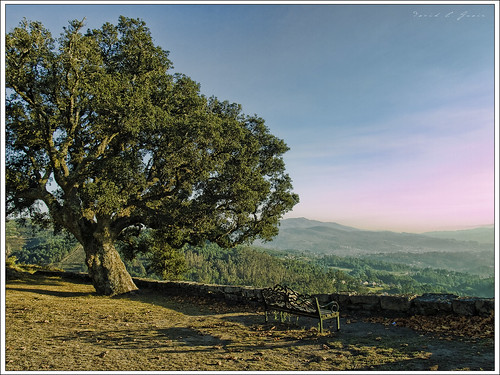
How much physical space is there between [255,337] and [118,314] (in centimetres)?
540

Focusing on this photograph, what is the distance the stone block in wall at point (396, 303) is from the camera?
31.4 feet

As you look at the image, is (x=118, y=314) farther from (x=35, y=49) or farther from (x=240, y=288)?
(x=35, y=49)

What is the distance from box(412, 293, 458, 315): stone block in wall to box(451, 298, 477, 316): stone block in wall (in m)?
0.14

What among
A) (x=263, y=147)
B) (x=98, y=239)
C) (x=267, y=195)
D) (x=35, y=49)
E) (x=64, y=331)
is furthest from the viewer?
(x=263, y=147)

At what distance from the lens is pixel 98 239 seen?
51.0ft

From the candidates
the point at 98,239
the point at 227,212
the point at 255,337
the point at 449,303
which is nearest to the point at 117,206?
the point at 98,239

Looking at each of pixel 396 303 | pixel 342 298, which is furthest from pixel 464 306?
pixel 342 298

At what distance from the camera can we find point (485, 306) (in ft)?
26.4

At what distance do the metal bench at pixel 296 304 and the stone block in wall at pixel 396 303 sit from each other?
1916 millimetres

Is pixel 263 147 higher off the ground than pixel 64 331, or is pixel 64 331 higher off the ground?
pixel 263 147

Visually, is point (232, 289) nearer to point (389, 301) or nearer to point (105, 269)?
point (389, 301)

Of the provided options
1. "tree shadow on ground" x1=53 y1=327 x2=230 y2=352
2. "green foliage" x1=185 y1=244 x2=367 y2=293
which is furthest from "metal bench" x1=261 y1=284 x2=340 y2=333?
"green foliage" x1=185 y1=244 x2=367 y2=293

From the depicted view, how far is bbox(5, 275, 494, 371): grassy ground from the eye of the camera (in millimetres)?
5804

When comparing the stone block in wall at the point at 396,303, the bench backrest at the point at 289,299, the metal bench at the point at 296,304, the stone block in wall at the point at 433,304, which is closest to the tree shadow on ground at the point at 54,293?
the bench backrest at the point at 289,299
